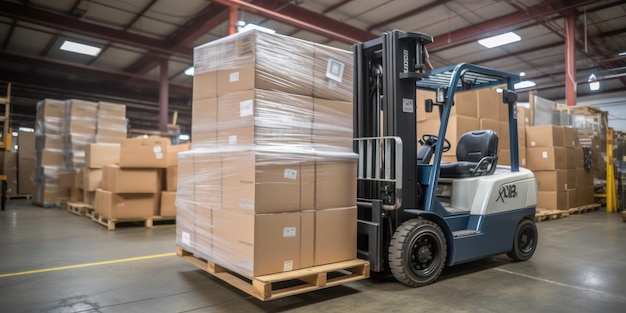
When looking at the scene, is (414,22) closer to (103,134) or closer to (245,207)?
(103,134)

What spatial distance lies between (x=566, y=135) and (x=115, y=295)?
30.0 feet

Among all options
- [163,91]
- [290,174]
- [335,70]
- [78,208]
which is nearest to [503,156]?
[335,70]

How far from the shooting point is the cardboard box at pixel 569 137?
28.2 ft

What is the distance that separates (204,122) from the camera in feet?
11.0

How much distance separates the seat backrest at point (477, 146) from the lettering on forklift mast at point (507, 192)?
1.21 feet

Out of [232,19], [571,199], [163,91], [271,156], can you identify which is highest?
[232,19]

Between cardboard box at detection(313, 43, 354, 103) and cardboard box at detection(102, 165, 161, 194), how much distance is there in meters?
4.45

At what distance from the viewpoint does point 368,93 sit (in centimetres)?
376

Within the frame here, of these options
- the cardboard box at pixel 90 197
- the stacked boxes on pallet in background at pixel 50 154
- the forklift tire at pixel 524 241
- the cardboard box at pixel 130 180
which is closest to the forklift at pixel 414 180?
the forklift tire at pixel 524 241

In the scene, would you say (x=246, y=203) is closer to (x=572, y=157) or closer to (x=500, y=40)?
(x=572, y=157)

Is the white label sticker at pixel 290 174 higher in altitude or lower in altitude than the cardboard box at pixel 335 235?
higher

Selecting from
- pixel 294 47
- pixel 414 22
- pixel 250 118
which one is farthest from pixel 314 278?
pixel 414 22

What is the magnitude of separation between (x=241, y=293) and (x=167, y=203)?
4.15 metres

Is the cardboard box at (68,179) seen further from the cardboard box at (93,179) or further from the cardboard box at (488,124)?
the cardboard box at (488,124)
